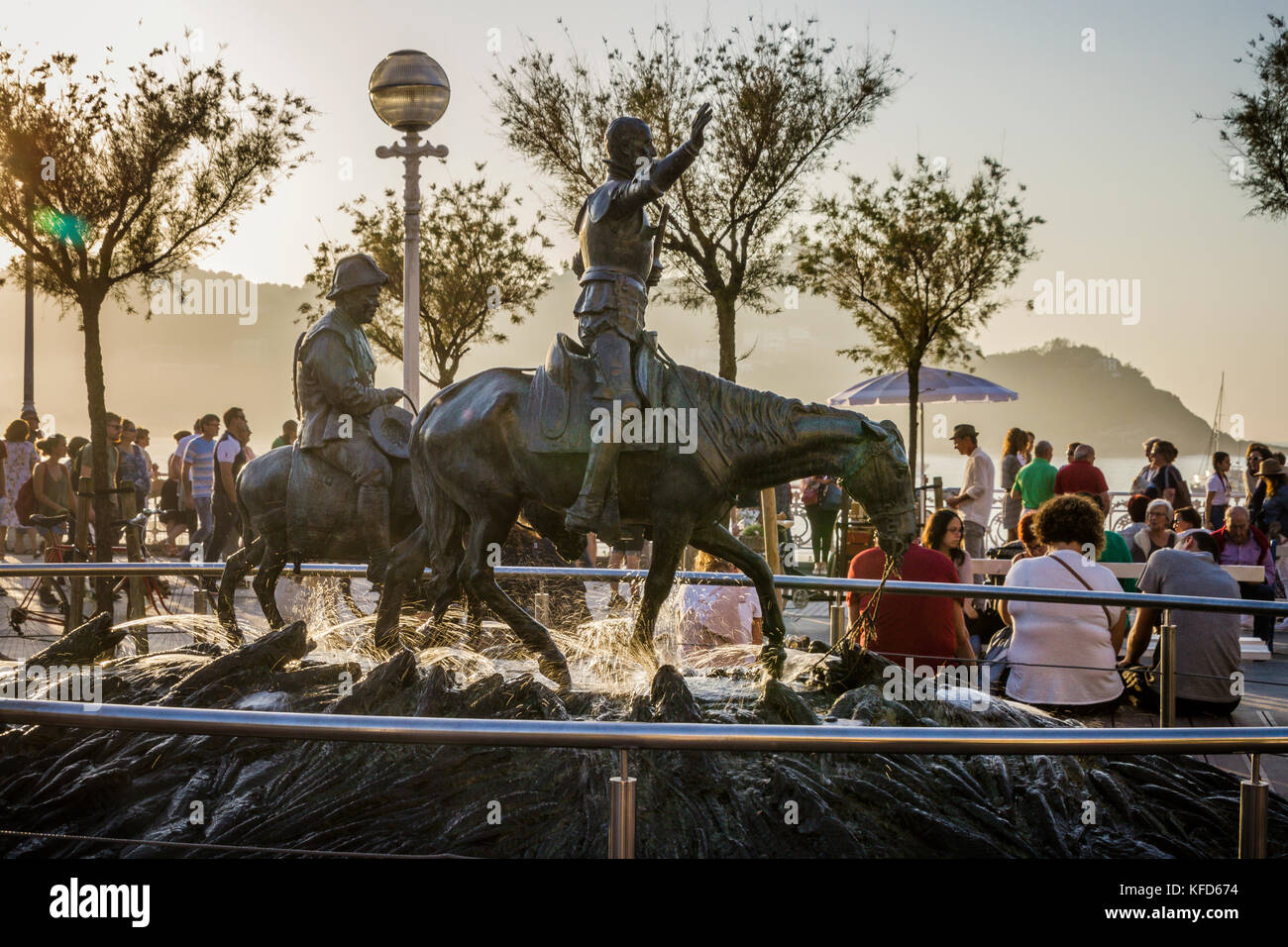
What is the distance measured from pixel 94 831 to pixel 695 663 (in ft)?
10.7

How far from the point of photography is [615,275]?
591 centimetres

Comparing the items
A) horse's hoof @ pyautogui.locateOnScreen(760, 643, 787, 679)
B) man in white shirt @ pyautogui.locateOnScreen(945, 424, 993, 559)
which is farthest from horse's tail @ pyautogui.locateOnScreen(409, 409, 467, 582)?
man in white shirt @ pyautogui.locateOnScreen(945, 424, 993, 559)

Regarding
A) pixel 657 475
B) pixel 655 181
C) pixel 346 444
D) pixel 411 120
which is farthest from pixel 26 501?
pixel 655 181

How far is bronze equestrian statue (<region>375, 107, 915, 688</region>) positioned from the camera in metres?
5.77

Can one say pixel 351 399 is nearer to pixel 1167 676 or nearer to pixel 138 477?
pixel 1167 676

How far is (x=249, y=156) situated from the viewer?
14.9 meters

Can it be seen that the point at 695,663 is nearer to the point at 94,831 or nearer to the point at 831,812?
the point at 831,812

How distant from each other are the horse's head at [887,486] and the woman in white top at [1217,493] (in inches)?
439

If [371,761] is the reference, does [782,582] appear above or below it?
above

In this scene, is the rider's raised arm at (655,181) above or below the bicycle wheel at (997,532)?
above

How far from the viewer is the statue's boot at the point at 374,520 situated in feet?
23.8

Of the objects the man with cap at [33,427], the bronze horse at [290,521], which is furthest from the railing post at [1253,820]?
the man with cap at [33,427]

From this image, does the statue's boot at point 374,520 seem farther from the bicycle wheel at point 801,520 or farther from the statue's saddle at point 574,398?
the bicycle wheel at point 801,520
